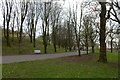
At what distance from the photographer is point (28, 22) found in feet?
209

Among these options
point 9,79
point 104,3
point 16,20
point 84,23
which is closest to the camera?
point 9,79

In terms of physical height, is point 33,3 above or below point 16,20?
above

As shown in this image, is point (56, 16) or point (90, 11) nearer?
point (90, 11)

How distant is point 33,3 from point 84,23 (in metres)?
13.7

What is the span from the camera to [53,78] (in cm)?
1259

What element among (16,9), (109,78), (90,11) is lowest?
(109,78)

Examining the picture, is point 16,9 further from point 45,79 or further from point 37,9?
point 45,79

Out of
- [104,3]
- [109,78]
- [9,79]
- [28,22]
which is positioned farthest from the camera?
[28,22]

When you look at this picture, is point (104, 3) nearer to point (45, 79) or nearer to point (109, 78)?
point (109, 78)

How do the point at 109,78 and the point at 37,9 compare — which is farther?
the point at 37,9

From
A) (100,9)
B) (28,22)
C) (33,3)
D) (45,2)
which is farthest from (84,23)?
(100,9)

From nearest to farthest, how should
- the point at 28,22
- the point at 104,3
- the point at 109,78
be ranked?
the point at 109,78 < the point at 104,3 < the point at 28,22

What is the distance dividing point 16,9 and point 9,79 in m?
43.7

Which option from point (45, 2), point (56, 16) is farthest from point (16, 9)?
point (56, 16)
